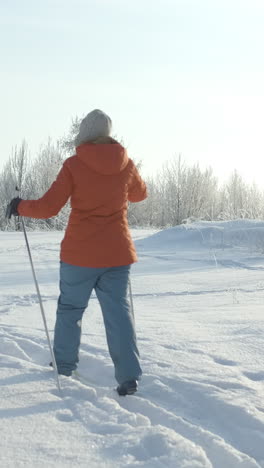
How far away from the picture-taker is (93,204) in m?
3.13

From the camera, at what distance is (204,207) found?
2422 centimetres

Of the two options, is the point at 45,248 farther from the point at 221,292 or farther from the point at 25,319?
the point at 25,319

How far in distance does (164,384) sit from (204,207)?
2133cm

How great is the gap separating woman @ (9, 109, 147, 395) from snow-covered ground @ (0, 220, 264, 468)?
0.27 meters

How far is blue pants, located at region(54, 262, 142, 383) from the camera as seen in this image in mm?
3143

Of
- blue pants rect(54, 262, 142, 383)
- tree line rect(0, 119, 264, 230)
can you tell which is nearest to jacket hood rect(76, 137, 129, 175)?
blue pants rect(54, 262, 142, 383)

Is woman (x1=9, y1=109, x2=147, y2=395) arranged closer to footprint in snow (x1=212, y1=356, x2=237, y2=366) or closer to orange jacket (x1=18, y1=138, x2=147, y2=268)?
orange jacket (x1=18, y1=138, x2=147, y2=268)

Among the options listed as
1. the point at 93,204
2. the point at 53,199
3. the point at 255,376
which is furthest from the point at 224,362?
the point at 53,199

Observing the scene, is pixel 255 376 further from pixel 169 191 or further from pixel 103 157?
pixel 169 191

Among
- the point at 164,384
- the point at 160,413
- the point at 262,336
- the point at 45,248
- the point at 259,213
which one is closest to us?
the point at 160,413

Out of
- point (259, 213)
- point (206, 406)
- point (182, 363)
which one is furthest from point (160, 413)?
point (259, 213)

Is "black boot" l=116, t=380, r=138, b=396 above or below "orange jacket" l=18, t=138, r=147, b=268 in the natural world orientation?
below

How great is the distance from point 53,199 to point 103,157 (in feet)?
1.07

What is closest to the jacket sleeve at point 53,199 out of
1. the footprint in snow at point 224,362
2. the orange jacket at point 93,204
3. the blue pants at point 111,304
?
the orange jacket at point 93,204
